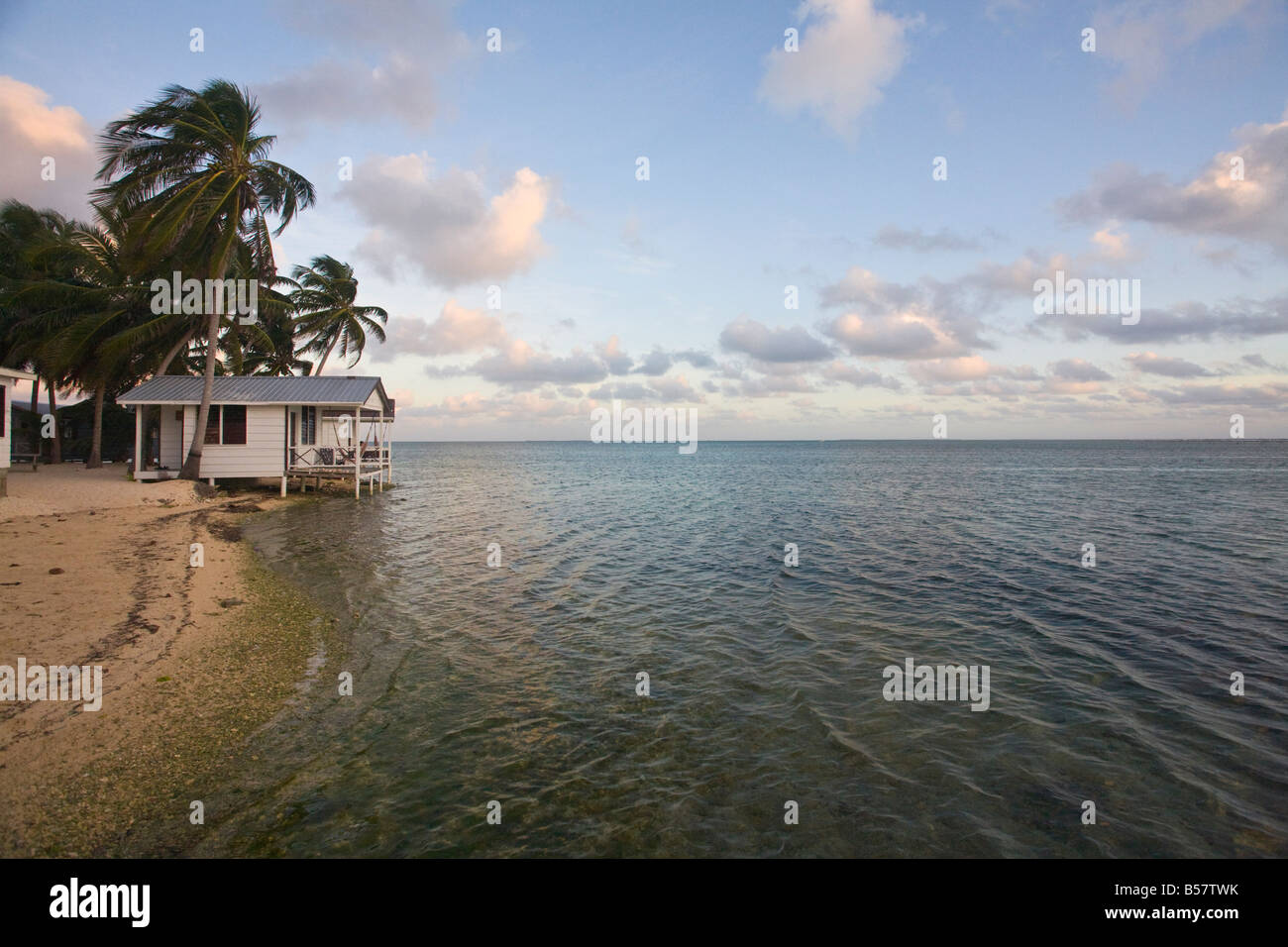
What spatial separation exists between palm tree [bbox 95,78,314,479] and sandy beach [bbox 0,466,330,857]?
11.7 metres

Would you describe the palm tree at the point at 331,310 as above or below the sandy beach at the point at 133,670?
above

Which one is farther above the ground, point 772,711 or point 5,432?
point 5,432

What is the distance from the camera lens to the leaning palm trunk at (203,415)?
25.7 meters

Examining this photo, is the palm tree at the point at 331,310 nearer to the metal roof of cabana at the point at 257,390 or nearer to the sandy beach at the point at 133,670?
the metal roof of cabana at the point at 257,390

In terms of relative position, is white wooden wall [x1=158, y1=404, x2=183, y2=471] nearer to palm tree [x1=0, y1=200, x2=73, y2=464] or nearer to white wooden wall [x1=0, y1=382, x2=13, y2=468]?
palm tree [x1=0, y1=200, x2=73, y2=464]

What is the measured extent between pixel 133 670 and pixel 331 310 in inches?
1575

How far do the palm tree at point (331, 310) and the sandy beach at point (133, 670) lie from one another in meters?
27.9

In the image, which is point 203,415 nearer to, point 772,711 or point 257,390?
point 257,390

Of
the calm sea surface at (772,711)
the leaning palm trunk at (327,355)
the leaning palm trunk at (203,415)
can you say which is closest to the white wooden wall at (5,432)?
the leaning palm trunk at (203,415)

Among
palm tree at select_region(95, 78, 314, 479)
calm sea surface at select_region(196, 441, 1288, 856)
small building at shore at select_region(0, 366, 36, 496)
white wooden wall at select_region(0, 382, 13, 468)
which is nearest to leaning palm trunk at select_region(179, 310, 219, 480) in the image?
palm tree at select_region(95, 78, 314, 479)

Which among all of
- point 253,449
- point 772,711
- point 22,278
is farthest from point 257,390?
point 772,711

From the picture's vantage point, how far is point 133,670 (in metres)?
8.04

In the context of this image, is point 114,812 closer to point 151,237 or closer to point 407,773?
point 407,773

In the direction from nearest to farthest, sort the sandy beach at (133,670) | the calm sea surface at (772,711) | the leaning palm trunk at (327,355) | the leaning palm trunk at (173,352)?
the sandy beach at (133,670) < the calm sea surface at (772,711) < the leaning palm trunk at (173,352) < the leaning palm trunk at (327,355)
